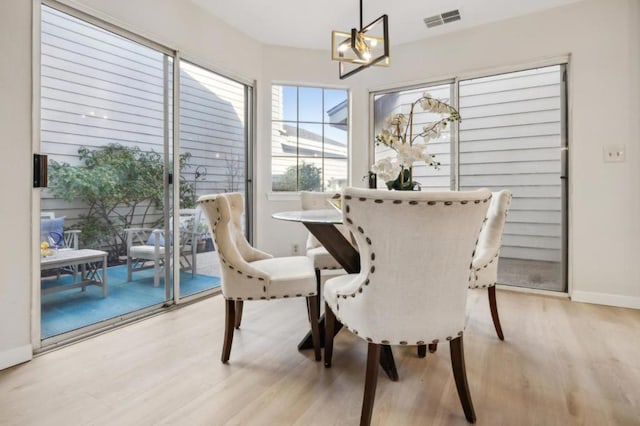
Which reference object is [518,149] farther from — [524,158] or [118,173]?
[118,173]

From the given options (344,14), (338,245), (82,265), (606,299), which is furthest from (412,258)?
(344,14)

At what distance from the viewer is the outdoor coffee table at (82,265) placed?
2.12 metres

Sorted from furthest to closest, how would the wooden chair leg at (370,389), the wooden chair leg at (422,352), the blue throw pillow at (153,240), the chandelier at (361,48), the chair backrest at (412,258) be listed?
the blue throw pillow at (153,240), the chandelier at (361,48), the wooden chair leg at (422,352), the wooden chair leg at (370,389), the chair backrest at (412,258)

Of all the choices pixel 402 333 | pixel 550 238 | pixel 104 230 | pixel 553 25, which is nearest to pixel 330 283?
pixel 402 333

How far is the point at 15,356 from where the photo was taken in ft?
5.98

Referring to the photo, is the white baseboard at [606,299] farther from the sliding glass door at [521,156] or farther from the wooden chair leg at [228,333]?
the wooden chair leg at [228,333]

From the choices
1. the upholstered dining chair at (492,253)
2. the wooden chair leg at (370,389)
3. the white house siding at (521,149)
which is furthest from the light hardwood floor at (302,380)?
the white house siding at (521,149)

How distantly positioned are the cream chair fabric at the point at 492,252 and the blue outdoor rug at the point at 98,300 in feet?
7.91

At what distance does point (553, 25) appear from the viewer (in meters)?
3.00

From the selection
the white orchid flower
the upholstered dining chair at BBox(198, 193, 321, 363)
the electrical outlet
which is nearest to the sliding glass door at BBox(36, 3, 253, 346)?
the upholstered dining chair at BBox(198, 193, 321, 363)

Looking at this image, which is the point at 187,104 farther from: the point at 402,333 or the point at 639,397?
the point at 639,397

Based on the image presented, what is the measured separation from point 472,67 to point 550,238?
187 centimetres

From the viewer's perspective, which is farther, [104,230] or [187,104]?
[187,104]

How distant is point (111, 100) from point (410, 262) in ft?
7.98
